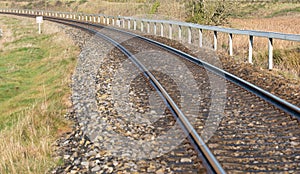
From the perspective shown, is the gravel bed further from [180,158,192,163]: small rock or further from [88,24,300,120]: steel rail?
[88,24,300,120]: steel rail

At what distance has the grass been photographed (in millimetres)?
7566

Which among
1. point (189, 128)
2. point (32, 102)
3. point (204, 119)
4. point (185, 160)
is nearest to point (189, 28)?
point (32, 102)

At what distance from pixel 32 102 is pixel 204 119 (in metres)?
7.95

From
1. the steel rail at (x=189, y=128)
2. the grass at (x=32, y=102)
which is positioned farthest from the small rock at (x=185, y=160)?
the grass at (x=32, y=102)

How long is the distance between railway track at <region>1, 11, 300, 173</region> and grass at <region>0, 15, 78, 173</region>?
98cm

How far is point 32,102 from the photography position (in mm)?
14648

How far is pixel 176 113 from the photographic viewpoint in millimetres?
8547

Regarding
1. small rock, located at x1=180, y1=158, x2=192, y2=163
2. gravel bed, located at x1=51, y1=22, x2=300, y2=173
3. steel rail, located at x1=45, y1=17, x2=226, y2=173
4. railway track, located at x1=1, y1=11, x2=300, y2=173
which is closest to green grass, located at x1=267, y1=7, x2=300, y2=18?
railway track, located at x1=1, y1=11, x2=300, y2=173

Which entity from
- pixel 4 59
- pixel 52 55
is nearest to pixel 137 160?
pixel 52 55

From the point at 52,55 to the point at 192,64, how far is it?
11.5 m

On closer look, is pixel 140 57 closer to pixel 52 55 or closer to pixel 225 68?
pixel 225 68

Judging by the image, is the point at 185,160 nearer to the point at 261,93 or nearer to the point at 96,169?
the point at 96,169

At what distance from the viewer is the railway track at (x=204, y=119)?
6.19 metres

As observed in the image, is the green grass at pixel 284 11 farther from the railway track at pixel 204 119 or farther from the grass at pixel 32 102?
the railway track at pixel 204 119
